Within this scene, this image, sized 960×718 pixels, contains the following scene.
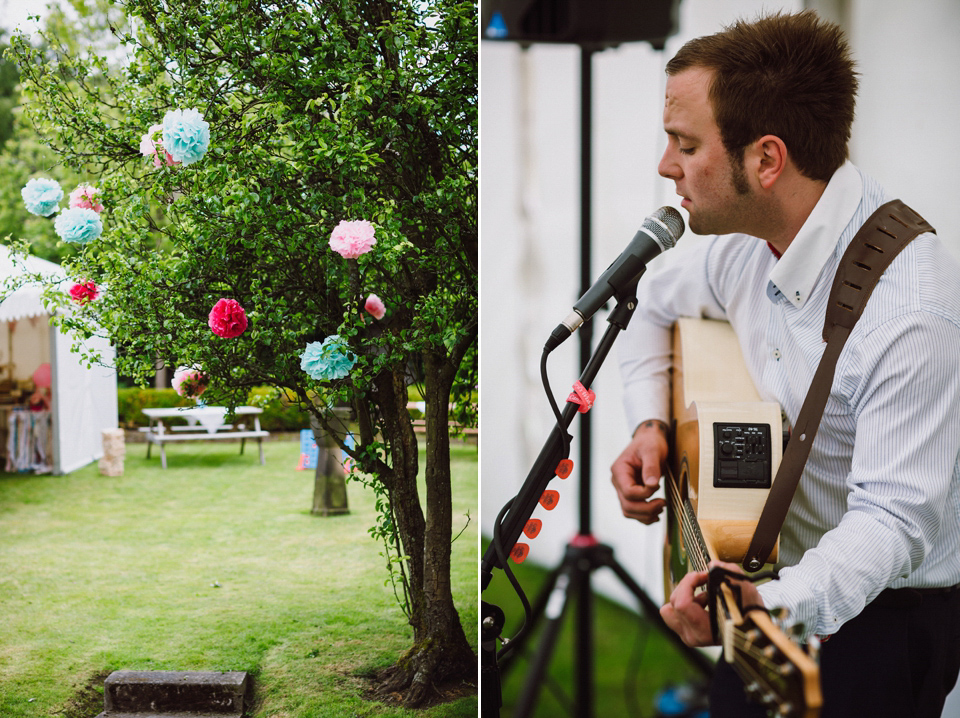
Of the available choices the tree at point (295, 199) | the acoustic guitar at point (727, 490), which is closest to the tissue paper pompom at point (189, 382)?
the tree at point (295, 199)

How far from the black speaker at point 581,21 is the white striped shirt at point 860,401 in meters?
0.66

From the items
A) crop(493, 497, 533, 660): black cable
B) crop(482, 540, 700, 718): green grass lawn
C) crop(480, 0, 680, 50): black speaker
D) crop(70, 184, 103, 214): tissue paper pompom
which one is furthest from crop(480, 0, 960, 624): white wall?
crop(70, 184, 103, 214): tissue paper pompom

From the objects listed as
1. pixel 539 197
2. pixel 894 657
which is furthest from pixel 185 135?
pixel 894 657

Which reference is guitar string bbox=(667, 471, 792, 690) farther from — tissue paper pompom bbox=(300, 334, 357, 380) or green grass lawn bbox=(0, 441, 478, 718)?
tissue paper pompom bbox=(300, 334, 357, 380)

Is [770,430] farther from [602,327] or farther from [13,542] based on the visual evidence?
[13,542]

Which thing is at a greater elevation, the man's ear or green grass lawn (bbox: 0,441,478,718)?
the man's ear

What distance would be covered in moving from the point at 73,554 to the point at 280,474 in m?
0.68

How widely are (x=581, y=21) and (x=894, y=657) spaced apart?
1828 mm

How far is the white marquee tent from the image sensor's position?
2268mm

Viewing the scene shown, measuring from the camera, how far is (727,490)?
1700 mm

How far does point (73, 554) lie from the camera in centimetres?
233

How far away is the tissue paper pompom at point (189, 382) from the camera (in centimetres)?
229

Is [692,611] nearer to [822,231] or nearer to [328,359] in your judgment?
[822,231]

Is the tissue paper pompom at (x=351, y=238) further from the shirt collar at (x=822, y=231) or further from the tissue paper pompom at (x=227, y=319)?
the shirt collar at (x=822, y=231)
